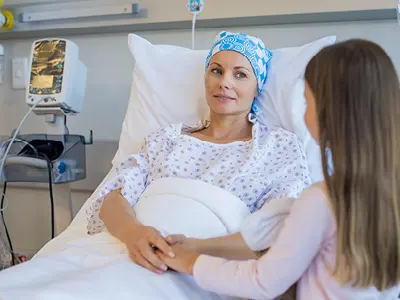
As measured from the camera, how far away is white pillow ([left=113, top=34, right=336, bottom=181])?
1.38m

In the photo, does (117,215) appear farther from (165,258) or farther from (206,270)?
(206,270)

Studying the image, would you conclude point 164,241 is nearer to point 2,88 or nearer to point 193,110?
point 193,110

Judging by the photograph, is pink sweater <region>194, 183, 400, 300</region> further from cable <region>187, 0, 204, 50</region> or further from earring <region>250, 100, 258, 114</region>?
cable <region>187, 0, 204, 50</region>

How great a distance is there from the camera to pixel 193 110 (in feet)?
4.83

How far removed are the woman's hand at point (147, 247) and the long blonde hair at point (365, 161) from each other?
346 mm

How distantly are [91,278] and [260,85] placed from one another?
32.4 inches

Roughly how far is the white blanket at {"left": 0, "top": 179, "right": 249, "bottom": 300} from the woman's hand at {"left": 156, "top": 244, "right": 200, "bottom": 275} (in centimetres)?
2

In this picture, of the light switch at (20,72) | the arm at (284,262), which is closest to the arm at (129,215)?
the arm at (284,262)

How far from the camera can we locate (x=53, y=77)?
148 cm

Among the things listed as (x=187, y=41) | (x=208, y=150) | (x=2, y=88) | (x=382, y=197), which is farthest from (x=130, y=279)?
(x=2, y=88)

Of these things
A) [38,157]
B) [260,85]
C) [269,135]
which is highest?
[260,85]

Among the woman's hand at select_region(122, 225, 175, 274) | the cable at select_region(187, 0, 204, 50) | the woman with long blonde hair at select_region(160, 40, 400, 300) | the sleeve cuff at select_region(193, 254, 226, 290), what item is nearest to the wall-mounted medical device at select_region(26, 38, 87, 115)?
the cable at select_region(187, 0, 204, 50)

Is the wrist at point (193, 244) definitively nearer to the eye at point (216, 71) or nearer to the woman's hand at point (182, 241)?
the woman's hand at point (182, 241)

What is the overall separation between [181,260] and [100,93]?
124 cm
